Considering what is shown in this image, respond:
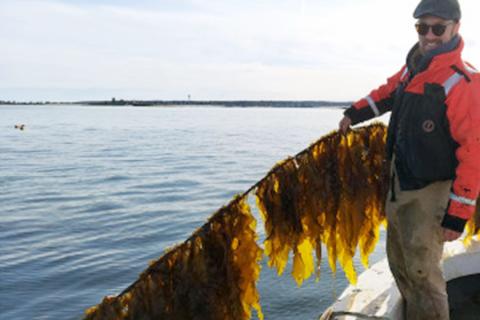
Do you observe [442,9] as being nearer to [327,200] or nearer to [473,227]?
[327,200]

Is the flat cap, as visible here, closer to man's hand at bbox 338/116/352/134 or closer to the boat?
man's hand at bbox 338/116/352/134

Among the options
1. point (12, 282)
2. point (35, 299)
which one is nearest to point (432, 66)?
point (35, 299)

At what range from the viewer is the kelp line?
121 inches

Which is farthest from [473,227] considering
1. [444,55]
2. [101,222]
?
[101,222]

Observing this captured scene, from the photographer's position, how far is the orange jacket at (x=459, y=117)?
127 inches

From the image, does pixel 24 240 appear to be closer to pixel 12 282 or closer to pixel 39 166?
pixel 12 282

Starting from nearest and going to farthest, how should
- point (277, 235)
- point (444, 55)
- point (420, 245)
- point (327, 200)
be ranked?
point (444, 55) → point (420, 245) → point (277, 235) → point (327, 200)

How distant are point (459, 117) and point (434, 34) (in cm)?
64

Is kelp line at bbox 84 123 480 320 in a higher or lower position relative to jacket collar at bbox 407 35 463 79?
lower

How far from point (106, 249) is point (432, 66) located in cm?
1171

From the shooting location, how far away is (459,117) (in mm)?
3242

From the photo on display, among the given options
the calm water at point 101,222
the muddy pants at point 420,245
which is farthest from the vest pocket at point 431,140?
the calm water at point 101,222

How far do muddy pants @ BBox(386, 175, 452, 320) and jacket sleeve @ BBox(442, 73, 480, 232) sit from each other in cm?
33

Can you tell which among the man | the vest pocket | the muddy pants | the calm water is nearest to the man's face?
the man
